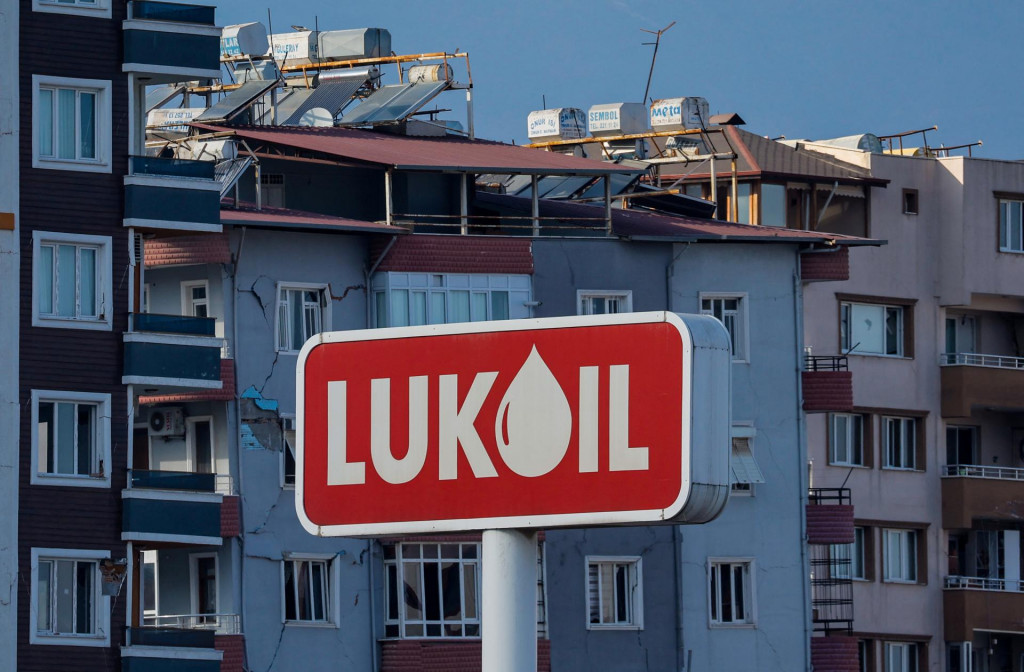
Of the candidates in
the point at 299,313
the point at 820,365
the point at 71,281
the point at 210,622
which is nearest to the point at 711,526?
the point at 820,365

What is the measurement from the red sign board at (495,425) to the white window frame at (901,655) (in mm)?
52960

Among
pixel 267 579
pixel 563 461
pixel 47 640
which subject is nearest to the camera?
pixel 563 461

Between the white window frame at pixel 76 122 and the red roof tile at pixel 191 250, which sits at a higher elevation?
the white window frame at pixel 76 122

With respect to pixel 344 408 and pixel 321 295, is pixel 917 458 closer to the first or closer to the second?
pixel 321 295

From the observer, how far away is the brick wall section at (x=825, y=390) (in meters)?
55.2

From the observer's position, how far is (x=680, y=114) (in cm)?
6444

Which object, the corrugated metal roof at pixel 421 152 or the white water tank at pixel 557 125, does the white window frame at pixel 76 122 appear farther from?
the white water tank at pixel 557 125

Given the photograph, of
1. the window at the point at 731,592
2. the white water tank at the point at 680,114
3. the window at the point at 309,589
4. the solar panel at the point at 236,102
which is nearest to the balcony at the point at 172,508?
the window at the point at 309,589

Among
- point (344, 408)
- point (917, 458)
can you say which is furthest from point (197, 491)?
point (344, 408)

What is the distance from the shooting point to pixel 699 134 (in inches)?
2552

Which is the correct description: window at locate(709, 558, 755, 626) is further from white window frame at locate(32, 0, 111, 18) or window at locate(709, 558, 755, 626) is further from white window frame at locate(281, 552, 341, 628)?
white window frame at locate(32, 0, 111, 18)

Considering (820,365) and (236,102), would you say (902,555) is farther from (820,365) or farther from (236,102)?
(236,102)

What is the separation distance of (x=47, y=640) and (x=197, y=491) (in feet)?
14.2
